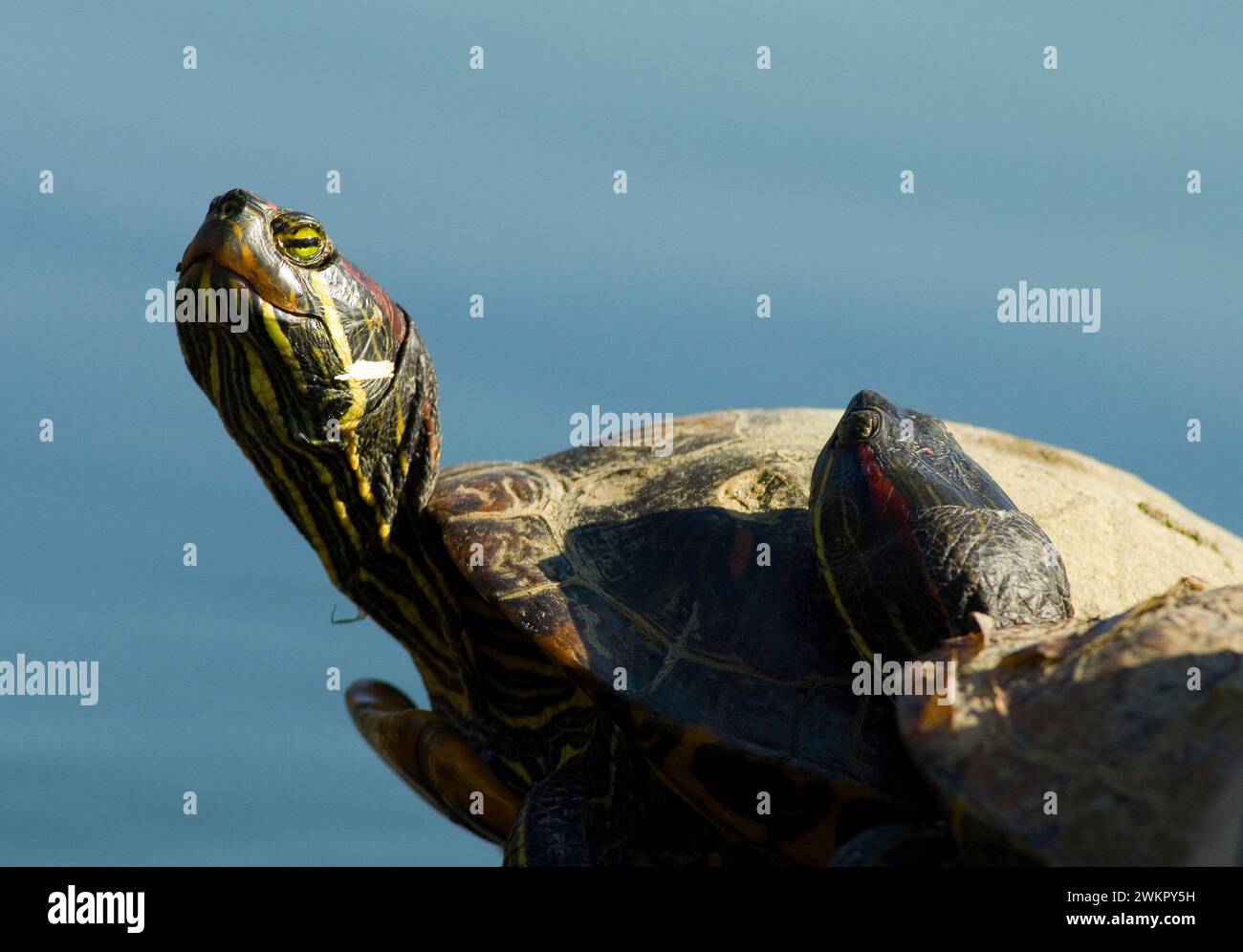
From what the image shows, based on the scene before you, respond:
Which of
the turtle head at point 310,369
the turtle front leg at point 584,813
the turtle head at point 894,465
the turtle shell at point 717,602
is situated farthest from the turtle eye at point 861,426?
the turtle head at point 310,369

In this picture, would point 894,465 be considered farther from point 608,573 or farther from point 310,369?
point 310,369

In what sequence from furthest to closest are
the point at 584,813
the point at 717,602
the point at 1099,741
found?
the point at 717,602 → the point at 584,813 → the point at 1099,741

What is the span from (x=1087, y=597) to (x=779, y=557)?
1227 mm

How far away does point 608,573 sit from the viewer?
5348mm

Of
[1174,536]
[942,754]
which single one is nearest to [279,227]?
[942,754]

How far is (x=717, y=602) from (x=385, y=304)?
1.96 meters

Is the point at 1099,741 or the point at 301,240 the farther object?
the point at 301,240

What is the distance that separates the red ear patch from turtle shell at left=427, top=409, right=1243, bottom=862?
29.6 inches

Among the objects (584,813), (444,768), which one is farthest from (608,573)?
(444,768)

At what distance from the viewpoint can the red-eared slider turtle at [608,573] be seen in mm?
4562

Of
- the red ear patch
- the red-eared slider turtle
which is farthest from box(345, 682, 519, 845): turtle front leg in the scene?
the red ear patch

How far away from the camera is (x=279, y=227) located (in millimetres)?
5281
